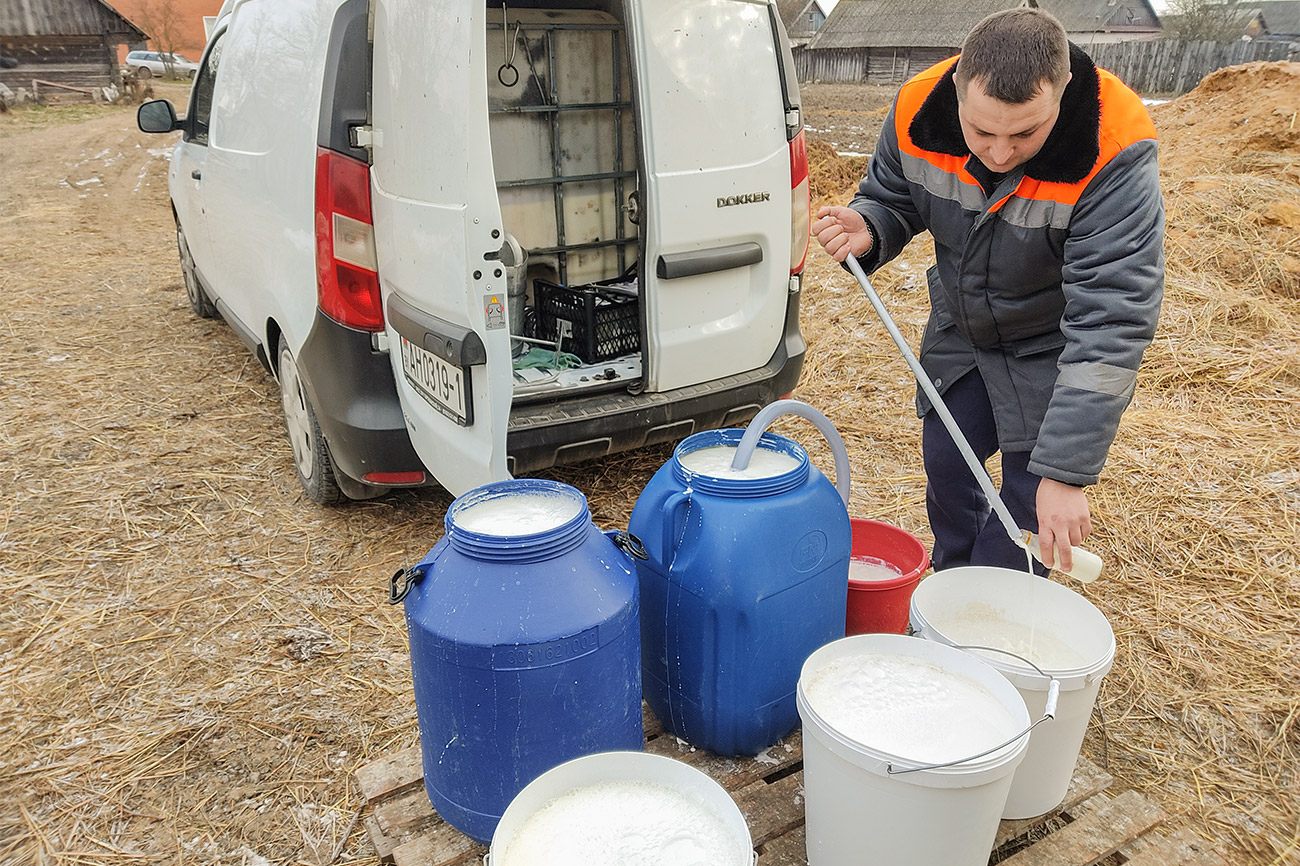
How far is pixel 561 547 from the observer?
1.83 metres

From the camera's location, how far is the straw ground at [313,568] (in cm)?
224

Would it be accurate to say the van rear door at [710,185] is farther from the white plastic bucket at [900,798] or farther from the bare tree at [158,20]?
the bare tree at [158,20]

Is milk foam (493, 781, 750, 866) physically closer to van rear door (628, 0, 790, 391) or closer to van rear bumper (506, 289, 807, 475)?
van rear bumper (506, 289, 807, 475)

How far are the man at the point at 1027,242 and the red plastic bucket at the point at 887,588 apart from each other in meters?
0.23

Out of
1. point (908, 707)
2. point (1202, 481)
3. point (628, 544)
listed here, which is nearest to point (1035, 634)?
point (908, 707)

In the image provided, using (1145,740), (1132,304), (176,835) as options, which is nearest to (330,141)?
(176,835)

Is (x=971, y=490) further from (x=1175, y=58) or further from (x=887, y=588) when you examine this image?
(x=1175, y=58)

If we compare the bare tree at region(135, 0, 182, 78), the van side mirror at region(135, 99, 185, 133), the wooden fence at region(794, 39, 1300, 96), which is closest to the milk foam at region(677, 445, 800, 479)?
the van side mirror at region(135, 99, 185, 133)

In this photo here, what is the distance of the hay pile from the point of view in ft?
7.85

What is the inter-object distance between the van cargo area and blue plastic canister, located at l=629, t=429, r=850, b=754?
1.78 metres

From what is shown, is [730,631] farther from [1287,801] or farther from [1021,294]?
[1287,801]

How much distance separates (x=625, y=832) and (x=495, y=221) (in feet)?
5.40

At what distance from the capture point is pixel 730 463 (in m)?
2.20

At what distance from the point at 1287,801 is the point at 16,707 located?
363 cm
